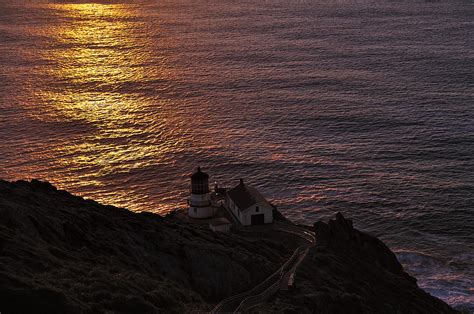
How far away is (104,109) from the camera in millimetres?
109688

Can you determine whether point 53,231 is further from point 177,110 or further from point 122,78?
point 122,78

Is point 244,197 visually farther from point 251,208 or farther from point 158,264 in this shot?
point 158,264

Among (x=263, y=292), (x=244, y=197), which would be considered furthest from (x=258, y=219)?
(x=263, y=292)

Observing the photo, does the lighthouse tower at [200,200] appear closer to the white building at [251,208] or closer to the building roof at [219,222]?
the building roof at [219,222]

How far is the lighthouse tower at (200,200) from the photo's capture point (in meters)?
54.3

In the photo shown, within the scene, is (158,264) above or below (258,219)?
above

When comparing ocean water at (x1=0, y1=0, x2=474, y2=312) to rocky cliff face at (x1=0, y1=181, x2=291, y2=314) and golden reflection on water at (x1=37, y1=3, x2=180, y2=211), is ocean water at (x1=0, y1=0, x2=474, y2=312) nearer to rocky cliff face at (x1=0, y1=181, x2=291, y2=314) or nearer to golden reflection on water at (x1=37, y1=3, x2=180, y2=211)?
golden reflection on water at (x1=37, y1=3, x2=180, y2=211)

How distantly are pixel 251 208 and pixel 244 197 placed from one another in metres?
1.51

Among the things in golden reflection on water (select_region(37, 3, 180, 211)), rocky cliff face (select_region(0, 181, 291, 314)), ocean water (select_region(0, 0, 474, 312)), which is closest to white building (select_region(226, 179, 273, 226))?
rocky cliff face (select_region(0, 181, 291, 314))

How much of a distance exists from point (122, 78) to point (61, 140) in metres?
40.1

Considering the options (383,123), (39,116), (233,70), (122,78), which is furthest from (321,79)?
(39,116)

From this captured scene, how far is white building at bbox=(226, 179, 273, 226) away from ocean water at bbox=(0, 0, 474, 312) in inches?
625

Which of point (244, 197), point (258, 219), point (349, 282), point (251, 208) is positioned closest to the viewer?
point (349, 282)

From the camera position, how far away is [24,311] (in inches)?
1011
